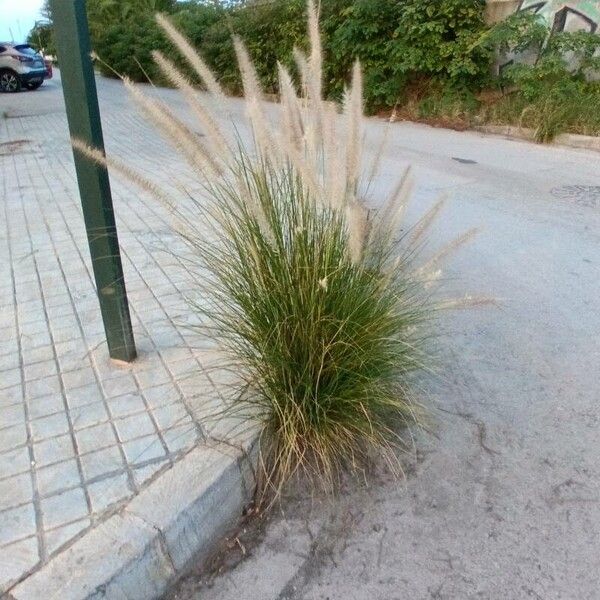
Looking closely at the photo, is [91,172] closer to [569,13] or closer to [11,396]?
[11,396]

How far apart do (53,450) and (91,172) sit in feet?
4.01

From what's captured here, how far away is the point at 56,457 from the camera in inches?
91.0

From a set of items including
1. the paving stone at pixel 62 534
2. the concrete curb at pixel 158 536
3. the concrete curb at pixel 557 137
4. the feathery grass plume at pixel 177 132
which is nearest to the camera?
the concrete curb at pixel 158 536

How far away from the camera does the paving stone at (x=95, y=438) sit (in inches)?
93.0

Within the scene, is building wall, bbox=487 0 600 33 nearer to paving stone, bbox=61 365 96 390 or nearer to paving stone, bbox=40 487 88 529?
paving stone, bbox=61 365 96 390

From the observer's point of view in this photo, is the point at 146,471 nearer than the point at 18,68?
Yes

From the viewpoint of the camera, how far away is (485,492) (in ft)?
7.63

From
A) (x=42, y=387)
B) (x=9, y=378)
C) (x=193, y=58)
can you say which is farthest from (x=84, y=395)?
(x=193, y=58)

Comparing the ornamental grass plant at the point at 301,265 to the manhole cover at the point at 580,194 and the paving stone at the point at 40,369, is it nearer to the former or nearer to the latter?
the paving stone at the point at 40,369

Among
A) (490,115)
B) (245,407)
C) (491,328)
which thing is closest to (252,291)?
(245,407)

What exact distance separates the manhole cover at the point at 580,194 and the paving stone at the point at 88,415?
5.65 m

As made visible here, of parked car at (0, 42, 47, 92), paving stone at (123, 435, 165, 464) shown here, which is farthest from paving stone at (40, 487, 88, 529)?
parked car at (0, 42, 47, 92)

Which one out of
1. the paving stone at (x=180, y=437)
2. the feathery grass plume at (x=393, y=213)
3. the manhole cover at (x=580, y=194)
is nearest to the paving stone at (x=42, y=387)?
the paving stone at (x=180, y=437)

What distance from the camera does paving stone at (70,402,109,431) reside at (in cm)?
251
